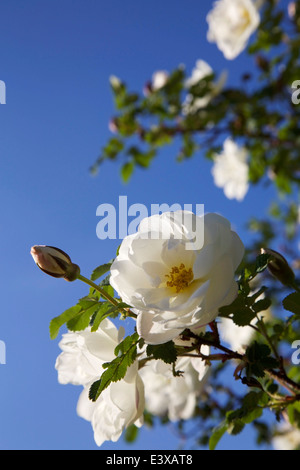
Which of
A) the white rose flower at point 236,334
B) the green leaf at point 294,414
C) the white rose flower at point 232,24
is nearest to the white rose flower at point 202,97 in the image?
the white rose flower at point 232,24

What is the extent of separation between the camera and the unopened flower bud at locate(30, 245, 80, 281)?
619mm

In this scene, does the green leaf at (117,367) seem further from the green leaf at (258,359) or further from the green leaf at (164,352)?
the green leaf at (258,359)

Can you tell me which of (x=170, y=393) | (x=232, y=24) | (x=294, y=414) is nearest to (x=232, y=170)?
(x=232, y=24)

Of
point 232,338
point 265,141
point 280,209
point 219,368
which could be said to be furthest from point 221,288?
point 280,209

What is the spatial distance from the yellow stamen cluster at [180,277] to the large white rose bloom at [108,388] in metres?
0.09

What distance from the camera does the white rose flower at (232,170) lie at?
7.27 ft

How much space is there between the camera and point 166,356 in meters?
0.54

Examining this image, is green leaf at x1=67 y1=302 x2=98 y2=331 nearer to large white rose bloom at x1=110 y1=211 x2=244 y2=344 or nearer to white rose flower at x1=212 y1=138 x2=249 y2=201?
large white rose bloom at x1=110 y1=211 x2=244 y2=344

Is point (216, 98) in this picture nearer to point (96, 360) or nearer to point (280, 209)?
point (280, 209)

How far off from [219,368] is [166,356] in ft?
3.85

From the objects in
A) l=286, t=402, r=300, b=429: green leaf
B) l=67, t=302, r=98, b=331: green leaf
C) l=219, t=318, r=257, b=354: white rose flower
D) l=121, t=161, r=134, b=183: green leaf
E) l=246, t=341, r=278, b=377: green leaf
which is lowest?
l=286, t=402, r=300, b=429: green leaf

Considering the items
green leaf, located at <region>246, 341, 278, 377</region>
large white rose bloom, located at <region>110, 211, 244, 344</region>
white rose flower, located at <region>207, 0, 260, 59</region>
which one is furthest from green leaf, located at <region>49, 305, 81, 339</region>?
white rose flower, located at <region>207, 0, 260, 59</region>

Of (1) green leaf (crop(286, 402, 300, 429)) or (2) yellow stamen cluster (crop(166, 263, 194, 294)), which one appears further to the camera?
(1) green leaf (crop(286, 402, 300, 429))

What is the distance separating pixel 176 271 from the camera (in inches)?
23.4
